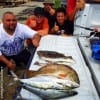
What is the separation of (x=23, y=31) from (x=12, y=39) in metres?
0.24

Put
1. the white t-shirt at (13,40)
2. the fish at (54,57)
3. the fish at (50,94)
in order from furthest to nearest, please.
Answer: the white t-shirt at (13,40) < the fish at (54,57) < the fish at (50,94)

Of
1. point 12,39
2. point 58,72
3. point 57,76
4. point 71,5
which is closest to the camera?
point 57,76

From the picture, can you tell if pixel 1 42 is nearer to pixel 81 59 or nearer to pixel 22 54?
pixel 22 54

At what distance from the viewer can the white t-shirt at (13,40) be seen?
539 centimetres

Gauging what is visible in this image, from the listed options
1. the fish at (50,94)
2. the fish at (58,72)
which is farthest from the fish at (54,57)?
the fish at (50,94)

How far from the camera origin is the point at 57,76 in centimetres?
262

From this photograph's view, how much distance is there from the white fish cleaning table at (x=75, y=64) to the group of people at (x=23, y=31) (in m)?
0.35

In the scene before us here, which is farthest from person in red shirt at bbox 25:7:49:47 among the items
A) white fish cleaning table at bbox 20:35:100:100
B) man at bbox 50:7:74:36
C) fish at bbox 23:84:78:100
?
fish at bbox 23:84:78:100

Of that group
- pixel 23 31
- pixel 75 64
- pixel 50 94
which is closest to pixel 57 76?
pixel 50 94

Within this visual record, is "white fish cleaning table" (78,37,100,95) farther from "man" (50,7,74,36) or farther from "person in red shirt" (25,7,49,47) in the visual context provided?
"person in red shirt" (25,7,49,47)

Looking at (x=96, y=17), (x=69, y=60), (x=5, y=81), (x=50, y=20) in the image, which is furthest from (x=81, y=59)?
(x=50, y=20)

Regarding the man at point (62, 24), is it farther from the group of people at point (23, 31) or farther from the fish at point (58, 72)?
the fish at point (58, 72)

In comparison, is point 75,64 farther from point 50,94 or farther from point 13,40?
point 13,40

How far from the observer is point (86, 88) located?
8.41ft
